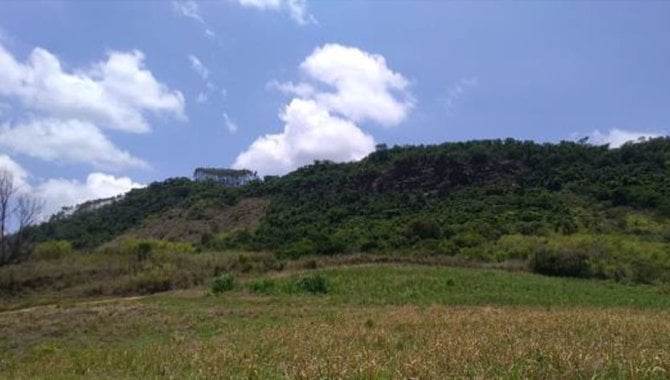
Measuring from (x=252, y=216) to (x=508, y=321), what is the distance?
280ft

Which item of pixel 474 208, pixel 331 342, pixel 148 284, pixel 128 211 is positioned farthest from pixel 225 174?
pixel 331 342

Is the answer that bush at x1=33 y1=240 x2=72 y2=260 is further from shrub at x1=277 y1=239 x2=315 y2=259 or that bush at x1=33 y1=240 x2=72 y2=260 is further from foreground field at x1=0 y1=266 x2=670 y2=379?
foreground field at x1=0 y1=266 x2=670 y2=379

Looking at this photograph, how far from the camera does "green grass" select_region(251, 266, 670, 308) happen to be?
110 feet

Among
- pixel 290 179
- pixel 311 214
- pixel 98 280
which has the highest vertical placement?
pixel 290 179

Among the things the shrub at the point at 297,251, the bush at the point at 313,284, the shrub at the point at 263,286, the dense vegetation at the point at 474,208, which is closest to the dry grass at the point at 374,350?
the bush at the point at 313,284

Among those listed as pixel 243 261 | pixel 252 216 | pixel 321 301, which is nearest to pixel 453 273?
pixel 321 301

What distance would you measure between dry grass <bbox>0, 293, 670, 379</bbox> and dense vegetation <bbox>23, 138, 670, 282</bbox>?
3459 centimetres

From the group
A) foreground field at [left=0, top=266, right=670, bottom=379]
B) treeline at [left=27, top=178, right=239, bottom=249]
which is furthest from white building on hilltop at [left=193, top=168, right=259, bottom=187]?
foreground field at [left=0, top=266, right=670, bottom=379]

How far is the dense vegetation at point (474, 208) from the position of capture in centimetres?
5488

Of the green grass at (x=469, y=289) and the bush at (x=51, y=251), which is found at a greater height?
the bush at (x=51, y=251)

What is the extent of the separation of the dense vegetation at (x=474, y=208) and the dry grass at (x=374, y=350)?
34.6 m

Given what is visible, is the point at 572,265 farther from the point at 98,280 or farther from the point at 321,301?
the point at 98,280

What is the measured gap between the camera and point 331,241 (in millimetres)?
64750

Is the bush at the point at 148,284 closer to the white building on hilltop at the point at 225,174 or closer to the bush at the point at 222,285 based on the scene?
the bush at the point at 222,285
